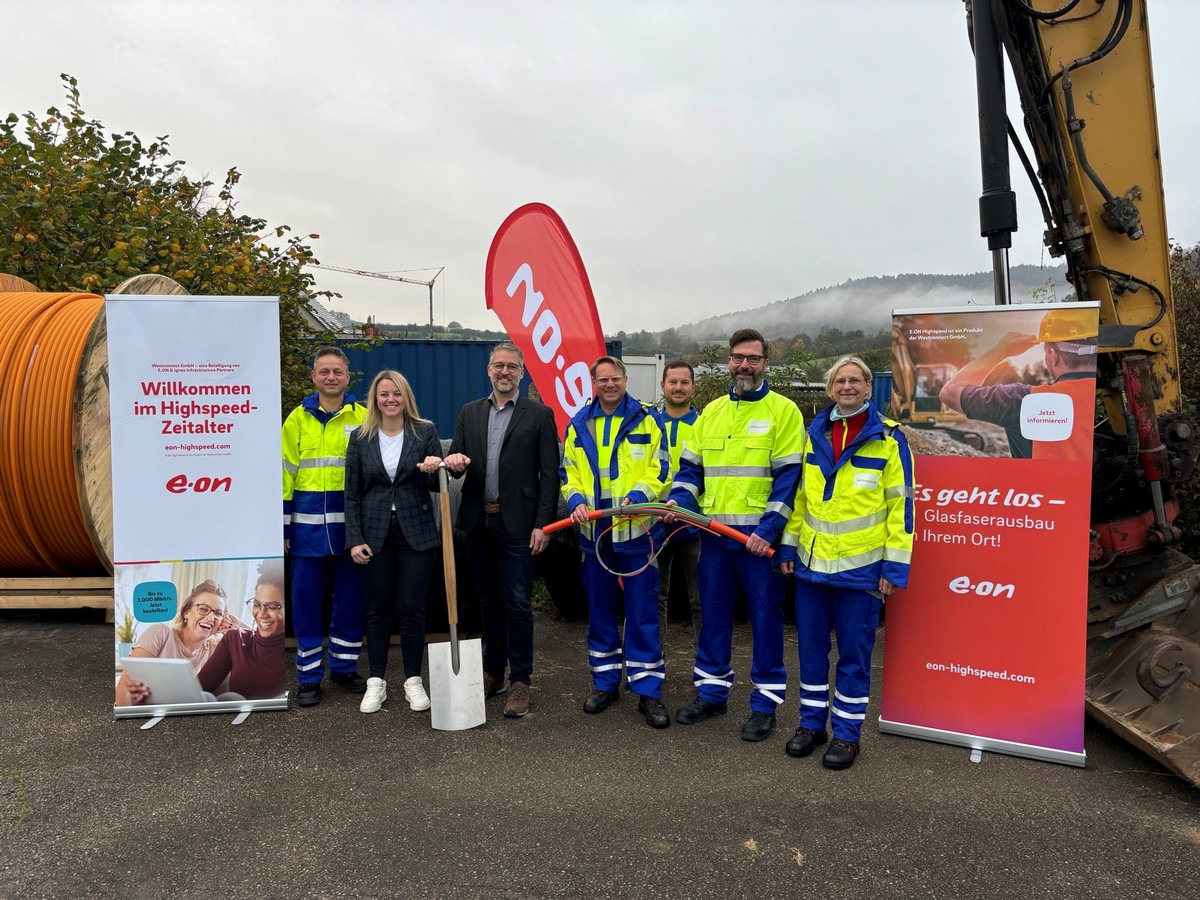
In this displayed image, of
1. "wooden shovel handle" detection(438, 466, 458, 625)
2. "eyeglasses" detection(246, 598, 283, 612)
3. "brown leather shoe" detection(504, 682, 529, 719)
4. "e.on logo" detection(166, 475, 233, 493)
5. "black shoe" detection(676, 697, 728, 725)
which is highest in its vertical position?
"e.on logo" detection(166, 475, 233, 493)

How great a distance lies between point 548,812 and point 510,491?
1655mm

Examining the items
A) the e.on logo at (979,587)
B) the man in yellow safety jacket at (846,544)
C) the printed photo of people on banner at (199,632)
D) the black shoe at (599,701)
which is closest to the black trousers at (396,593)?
the printed photo of people on banner at (199,632)

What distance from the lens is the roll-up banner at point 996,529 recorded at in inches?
153

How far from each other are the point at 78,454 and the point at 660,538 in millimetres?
4067

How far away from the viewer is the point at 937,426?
4121mm

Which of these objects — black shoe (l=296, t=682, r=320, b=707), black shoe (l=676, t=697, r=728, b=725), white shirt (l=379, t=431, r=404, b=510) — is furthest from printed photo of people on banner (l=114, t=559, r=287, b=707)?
black shoe (l=676, t=697, r=728, b=725)

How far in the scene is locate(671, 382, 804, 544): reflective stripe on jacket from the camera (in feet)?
13.3

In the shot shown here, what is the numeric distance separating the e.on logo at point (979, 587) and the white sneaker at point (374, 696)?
10.1 ft

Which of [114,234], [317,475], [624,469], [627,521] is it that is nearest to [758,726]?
[627,521]

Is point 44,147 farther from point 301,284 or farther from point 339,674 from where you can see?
point 339,674

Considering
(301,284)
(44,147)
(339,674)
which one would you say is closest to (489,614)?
(339,674)

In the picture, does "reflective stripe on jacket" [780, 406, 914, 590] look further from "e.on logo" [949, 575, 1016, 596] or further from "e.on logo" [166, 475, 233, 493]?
"e.on logo" [166, 475, 233, 493]

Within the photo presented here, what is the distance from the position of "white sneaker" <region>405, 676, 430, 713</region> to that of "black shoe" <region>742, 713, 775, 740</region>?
1.73 metres

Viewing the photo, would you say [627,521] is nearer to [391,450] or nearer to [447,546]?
[447,546]
